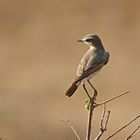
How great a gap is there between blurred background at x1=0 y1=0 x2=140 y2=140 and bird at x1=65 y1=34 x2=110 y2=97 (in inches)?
250

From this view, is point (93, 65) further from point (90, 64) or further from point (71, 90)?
point (71, 90)

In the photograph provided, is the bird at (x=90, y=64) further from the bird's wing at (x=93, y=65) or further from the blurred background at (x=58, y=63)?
the blurred background at (x=58, y=63)

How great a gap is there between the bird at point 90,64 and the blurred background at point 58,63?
635cm

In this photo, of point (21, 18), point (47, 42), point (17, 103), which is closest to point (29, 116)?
point (17, 103)

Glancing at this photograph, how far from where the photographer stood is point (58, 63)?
55.3 feet

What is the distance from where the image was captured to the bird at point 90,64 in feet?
16.9

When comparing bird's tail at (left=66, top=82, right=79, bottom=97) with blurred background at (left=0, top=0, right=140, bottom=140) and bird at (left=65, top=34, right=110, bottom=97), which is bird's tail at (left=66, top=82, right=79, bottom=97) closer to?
bird at (left=65, top=34, right=110, bottom=97)

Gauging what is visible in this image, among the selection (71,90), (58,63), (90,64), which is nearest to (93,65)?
(90,64)

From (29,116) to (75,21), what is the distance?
5281 mm

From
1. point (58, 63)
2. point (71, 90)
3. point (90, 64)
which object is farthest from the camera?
point (58, 63)

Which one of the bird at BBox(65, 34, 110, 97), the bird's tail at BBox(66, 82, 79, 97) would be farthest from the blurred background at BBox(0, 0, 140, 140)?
the bird's tail at BBox(66, 82, 79, 97)

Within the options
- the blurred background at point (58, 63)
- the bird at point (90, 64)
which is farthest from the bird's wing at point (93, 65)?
the blurred background at point (58, 63)

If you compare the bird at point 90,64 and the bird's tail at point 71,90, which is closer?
the bird's tail at point 71,90

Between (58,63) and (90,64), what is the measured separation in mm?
11583
